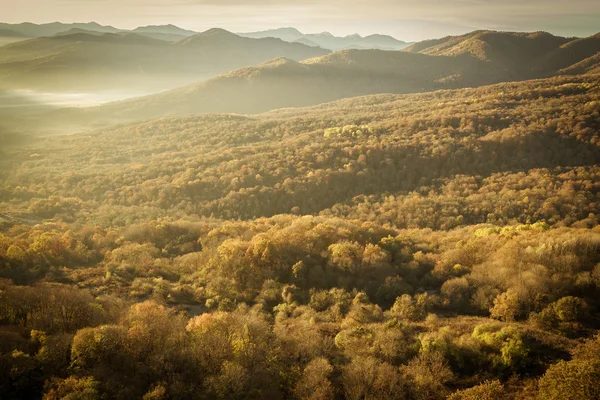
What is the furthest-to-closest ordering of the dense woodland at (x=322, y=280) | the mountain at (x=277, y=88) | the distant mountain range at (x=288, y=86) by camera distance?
the distant mountain range at (x=288, y=86) → the mountain at (x=277, y=88) → the dense woodland at (x=322, y=280)

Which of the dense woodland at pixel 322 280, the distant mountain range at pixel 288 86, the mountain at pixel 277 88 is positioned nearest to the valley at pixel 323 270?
the dense woodland at pixel 322 280

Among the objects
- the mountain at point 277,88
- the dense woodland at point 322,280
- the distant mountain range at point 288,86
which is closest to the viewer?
the dense woodland at point 322,280

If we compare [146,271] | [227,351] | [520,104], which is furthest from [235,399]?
[520,104]

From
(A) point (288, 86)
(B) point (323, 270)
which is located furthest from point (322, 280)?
(A) point (288, 86)

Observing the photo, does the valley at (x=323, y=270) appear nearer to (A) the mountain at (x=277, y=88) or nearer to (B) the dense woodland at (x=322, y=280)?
(B) the dense woodland at (x=322, y=280)

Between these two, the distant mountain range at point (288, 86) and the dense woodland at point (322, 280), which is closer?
the dense woodland at point (322, 280)

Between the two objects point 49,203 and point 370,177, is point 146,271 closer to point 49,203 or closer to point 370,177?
point 49,203

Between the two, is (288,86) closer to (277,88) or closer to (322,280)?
(277,88)

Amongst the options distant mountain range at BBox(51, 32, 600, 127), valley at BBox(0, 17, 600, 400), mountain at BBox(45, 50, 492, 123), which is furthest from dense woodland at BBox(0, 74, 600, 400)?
distant mountain range at BBox(51, 32, 600, 127)

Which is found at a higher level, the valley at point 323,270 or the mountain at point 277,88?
the mountain at point 277,88
